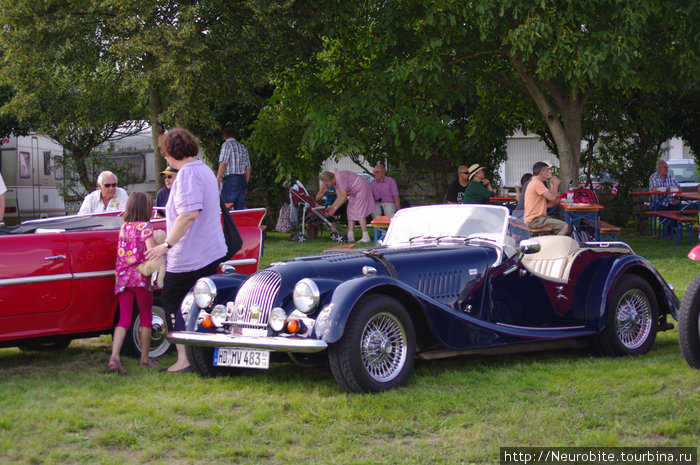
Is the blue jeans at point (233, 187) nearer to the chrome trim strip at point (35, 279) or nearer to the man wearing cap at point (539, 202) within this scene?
the man wearing cap at point (539, 202)

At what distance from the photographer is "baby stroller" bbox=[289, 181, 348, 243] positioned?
17.7 meters

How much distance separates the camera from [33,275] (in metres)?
6.41

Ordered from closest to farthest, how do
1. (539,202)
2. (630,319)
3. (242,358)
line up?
(242,358) → (630,319) → (539,202)

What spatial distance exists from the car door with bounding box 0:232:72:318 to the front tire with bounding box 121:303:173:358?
74 centimetres

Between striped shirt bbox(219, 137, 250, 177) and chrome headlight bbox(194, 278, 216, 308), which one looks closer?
chrome headlight bbox(194, 278, 216, 308)

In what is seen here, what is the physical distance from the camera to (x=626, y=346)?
6867mm

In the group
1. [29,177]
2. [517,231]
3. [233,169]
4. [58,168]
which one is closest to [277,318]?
[517,231]

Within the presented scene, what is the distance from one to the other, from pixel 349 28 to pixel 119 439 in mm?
13157

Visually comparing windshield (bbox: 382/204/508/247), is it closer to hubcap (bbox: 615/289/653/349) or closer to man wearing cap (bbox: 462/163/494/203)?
hubcap (bbox: 615/289/653/349)

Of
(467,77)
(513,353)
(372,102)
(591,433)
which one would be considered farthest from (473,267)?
(467,77)

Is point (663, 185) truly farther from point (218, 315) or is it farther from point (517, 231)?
point (218, 315)

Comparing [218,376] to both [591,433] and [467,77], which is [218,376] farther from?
[467,77]

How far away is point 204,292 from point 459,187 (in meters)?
10.5

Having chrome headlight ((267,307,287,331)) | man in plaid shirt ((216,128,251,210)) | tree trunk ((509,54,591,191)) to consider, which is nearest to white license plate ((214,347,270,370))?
chrome headlight ((267,307,287,331))
